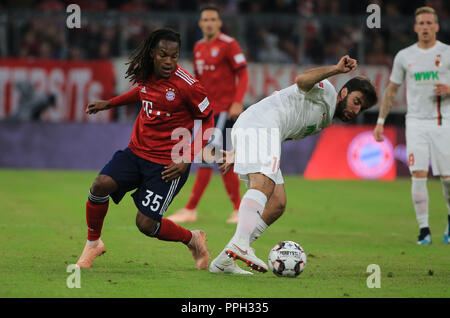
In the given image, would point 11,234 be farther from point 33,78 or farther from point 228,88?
point 33,78

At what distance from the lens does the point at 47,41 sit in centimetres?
1656

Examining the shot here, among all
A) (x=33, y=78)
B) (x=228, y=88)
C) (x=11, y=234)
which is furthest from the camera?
(x=33, y=78)

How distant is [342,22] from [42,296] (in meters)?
12.9

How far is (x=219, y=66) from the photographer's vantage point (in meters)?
9.85

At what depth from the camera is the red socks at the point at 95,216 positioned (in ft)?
20.0

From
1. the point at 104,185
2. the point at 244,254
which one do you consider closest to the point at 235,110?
the point at 104,185

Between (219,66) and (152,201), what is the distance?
165 inches

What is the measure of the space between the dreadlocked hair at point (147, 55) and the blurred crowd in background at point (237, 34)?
1003cm

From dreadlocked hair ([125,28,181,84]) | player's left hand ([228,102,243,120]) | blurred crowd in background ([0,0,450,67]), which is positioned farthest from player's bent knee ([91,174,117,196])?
blurred crowd in background ([0,0,450,67])

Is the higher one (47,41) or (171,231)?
(47,41)

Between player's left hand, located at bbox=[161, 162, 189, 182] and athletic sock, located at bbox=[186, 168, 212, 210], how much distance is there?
11.5ft

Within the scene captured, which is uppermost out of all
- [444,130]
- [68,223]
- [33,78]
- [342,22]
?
[342,22]

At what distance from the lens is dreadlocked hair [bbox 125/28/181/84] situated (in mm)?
6004

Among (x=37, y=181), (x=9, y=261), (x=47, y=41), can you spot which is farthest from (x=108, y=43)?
(x=9, y=261)
